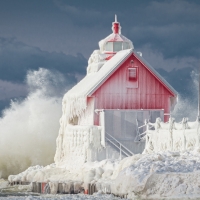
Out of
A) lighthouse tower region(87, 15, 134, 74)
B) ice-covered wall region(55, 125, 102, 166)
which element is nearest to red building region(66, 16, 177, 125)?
ice-covered wall region(55, 125, 102, 166)

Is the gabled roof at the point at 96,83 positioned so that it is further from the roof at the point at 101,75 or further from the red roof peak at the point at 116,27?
the red roof peak at the point at 116,27

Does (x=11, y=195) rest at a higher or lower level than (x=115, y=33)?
lower

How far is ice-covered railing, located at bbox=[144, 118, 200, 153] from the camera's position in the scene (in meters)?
30.0

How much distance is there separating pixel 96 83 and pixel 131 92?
1551 millimetres

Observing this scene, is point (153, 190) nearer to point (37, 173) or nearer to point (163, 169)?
point (163, 169)

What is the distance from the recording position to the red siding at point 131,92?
35.0m

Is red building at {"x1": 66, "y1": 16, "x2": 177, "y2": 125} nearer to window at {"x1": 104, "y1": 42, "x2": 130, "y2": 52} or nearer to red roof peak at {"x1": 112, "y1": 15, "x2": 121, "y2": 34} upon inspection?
window at {"x1": 104, "y1": 42, "x2": 130, "y2": 52}

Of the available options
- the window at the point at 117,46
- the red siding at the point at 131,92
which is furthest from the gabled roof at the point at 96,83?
the window at the point at 117,46

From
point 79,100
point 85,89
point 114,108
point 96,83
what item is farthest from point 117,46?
point 79,100

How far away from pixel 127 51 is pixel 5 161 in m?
8.29

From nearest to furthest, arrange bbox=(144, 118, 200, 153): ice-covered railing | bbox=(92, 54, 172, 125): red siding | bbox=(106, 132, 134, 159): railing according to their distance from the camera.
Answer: bbox=(144, 118, 200, 153): ice-covered railing, bbox=(106, 132, 134, 159): railing, bbox=(92, 54, 172, 125): red siding

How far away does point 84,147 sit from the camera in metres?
34.0

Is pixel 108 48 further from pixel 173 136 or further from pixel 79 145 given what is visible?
pixel 173 136

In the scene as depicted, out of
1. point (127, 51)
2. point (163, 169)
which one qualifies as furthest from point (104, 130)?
point (163, 169)
